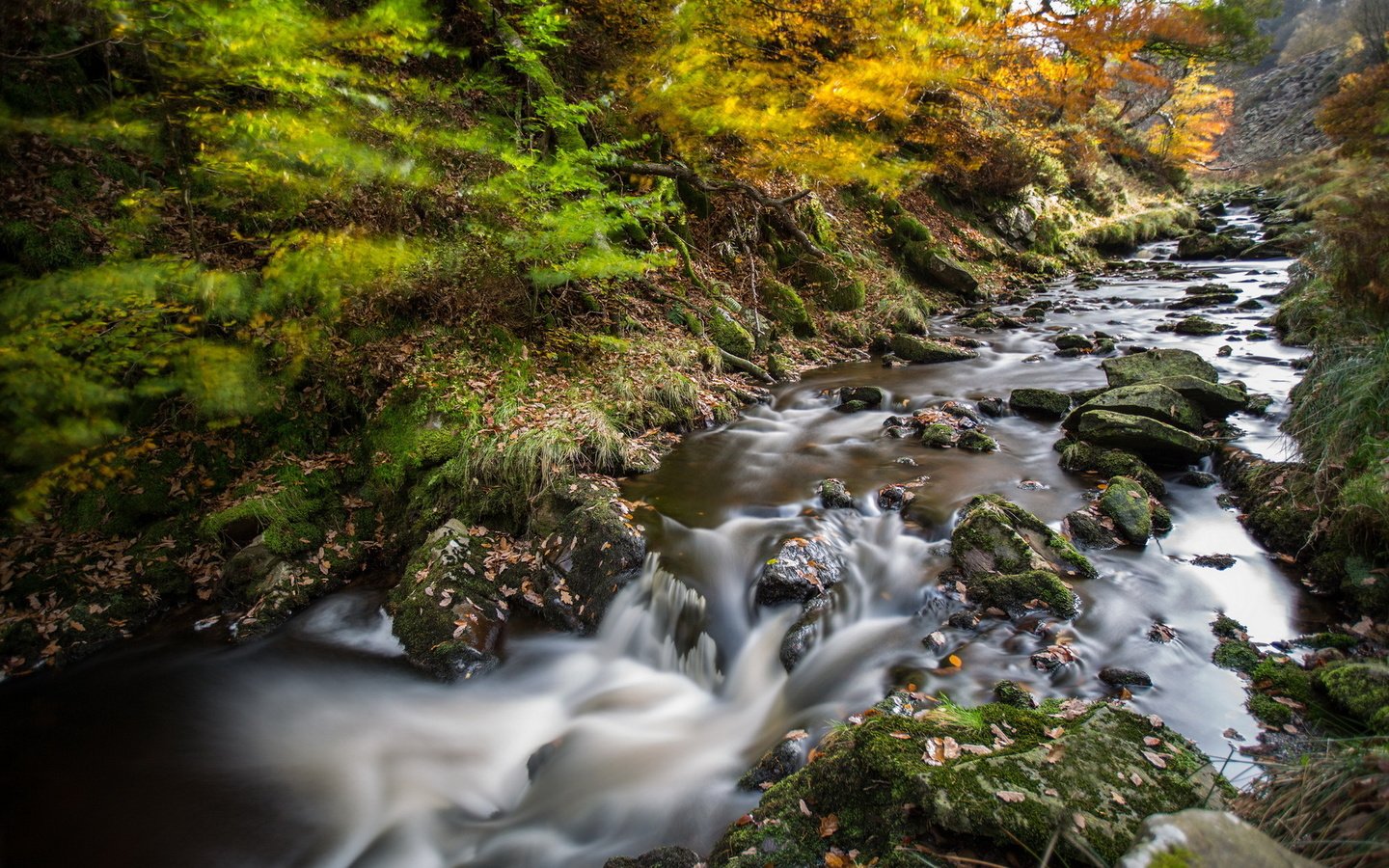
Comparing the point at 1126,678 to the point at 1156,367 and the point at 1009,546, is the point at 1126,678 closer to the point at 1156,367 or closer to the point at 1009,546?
the point at 1009,546

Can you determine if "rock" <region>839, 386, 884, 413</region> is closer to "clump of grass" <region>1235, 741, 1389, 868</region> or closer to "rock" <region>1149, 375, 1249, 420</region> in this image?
"rock" <region>1149, 375, 1249, 420</region>

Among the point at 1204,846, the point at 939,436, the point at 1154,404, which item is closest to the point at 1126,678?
the point at 1204,846

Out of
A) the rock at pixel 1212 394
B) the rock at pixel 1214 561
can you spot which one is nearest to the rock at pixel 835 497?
the rock at pixel 1214 561

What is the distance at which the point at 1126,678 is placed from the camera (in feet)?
12.5

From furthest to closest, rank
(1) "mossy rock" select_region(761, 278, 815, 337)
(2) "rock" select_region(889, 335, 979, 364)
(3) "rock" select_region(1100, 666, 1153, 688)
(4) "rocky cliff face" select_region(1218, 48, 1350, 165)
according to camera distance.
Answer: (4) "rocky cliff face" select_region(1218, 48, 1350, 165), (1) "mossy rock" select_region(761, 278, 815, 337), (2) "rock" select_region(889, 335, 979, 364), (3) "rock" select_region(1100, 666, 1153, 688)

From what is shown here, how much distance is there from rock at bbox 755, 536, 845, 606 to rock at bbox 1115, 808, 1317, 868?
3501 millimetres

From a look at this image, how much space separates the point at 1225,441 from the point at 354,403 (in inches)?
377

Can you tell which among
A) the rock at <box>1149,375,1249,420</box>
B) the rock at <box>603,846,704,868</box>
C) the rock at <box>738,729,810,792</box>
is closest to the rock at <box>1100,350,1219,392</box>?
the rock at <box>1149,375,1249,420</box>

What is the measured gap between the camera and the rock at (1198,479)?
6.01 m

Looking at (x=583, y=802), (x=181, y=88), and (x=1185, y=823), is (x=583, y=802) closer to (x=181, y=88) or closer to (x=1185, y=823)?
(x=1185, y=823)

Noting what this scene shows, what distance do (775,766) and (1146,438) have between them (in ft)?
18.1

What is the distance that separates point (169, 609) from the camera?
17.5 ft

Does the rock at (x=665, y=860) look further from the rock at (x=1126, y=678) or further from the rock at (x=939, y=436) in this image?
the rock at (x=939, y=436)

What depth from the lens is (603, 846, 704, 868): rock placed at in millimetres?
2773
